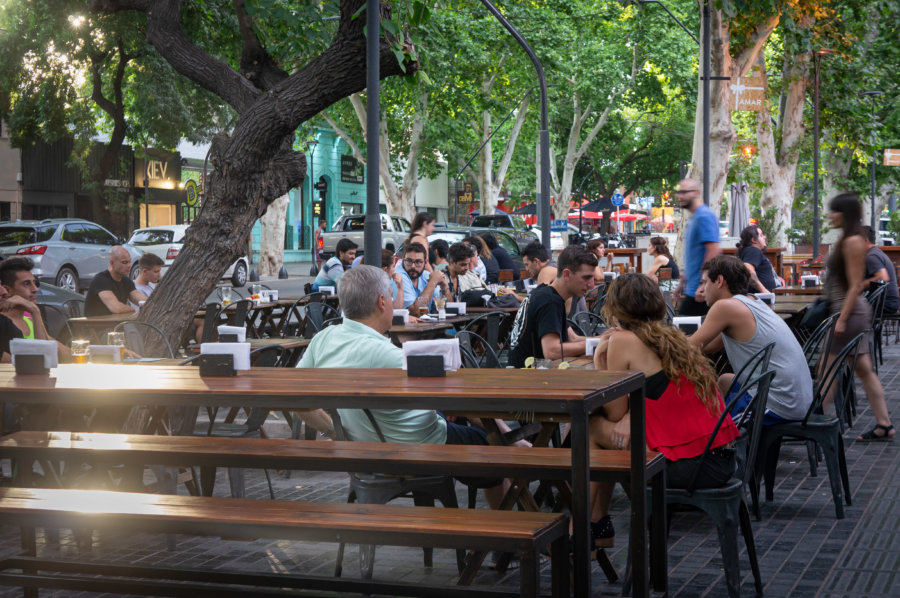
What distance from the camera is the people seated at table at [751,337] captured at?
253 inches

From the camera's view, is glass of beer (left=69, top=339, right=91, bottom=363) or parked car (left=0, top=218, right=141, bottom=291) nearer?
glass of beer (left=69, top=339, right=91, bottom=363)

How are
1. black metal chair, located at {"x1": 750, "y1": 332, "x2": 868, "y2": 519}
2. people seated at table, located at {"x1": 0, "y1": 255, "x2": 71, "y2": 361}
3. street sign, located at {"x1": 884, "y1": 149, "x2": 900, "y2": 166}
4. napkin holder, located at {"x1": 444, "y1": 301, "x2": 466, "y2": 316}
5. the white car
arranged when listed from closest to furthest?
black metal chair, located at {"x1": 750, "y1": 332, "x2": 868, "y2": 519}
people seated at table, located at {"x1": 0, "y1": 255, "x2": 71, "y2": 361}
napkin holder, located at {"x1": 444, "y1": 301, "x2": 466, "y2": 316}
street sign, located at {"x1": 884, "y1": 149, "x2": 900, "y2": 166}
the white car

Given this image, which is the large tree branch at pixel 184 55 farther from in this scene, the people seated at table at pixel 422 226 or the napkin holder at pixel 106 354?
the napkin holder at pixel 106 354

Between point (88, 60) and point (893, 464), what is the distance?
→ 23690mm

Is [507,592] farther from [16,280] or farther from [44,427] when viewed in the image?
[16,280]

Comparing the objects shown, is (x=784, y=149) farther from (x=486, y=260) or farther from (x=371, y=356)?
(x=371, y=356)

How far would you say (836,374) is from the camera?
683 centimetres

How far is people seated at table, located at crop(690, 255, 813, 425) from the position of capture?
644cm

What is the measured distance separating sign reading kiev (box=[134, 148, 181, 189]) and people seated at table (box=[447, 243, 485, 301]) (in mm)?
27136

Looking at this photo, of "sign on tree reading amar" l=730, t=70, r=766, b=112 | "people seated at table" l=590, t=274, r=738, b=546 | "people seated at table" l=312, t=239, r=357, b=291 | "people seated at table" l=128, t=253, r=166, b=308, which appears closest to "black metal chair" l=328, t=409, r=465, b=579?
"people seated at table" l=590, t=274, r=738, b=546

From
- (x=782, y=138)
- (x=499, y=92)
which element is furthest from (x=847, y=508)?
(x=499, y=92)

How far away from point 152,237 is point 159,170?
10797 mm

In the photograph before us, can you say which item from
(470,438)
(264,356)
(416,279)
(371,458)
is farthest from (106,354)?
(416,279)

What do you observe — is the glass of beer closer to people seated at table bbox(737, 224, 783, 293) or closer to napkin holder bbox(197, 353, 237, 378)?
napkin holder bbox(197, 353, 237, 378)
